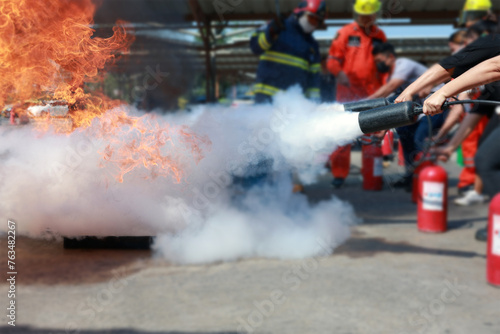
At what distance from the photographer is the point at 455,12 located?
8.89 meters

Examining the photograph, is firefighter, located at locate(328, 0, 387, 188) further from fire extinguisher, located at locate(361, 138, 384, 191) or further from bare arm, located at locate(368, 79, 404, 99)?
bare arm, located at locate(368, 79, 404, 99)

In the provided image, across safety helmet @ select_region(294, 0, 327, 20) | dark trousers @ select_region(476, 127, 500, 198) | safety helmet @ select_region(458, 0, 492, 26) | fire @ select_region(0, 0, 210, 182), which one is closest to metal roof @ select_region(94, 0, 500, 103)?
safety helmet @ select_region(458, 0, 492, 26)

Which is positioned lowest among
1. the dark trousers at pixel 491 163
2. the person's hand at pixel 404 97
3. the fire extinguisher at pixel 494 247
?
the fire extinguisher at pixel 494 247

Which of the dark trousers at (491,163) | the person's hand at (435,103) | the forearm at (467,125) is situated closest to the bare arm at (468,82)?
the person's hand at (435,103)

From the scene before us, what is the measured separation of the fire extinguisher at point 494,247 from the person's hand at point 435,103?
6.75 feet

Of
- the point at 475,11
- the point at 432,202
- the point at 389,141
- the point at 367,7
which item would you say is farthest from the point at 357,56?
the point at 389,141

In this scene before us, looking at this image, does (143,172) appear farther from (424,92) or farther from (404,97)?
(424,92)

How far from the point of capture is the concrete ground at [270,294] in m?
2.75

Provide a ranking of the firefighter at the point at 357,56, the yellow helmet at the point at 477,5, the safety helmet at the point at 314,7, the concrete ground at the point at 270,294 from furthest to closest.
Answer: the yellow helmet at the point at 477,5 → the firefighter at the point at 357,56 → the safety helmet at the point at 314,7 → the concrete ground at the point at 270,294

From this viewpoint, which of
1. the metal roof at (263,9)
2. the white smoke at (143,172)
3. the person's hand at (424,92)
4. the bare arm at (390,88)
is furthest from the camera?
the metal roof at (263,9)

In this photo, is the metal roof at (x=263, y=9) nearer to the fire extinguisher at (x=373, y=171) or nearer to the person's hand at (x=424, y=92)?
the fire extinguisher at (x=373, y=171)

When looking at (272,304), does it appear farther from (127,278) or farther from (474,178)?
(474,178)

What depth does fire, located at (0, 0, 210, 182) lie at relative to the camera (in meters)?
1.62

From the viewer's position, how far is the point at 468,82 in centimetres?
164
